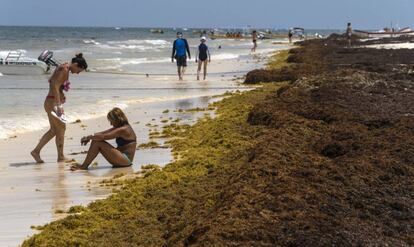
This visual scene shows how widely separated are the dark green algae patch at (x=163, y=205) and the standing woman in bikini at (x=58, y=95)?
64.9 inches

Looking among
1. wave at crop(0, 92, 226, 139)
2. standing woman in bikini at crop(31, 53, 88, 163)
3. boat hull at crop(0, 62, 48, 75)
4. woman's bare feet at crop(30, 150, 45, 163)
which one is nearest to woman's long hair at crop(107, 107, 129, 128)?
standing woman in bikini at crop(31, 53, 88, 163)

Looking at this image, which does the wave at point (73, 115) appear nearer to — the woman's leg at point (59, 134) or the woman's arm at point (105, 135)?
the woman's leg at point (59, 134)

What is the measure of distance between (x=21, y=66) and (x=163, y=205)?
24156 mm

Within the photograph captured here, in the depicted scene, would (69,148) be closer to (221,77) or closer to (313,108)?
(313,108)

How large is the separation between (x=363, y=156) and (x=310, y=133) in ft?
6.19

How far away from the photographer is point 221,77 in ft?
81.6

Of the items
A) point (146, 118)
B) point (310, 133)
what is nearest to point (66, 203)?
point (310, 133)

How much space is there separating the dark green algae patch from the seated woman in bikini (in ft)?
2.18

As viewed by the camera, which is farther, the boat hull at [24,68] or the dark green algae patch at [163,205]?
the boat hull at [24,68]

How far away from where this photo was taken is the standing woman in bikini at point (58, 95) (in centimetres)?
849

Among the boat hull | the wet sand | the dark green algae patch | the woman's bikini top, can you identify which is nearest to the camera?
the dark green algae patch

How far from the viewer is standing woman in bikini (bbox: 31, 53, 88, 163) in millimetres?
8492

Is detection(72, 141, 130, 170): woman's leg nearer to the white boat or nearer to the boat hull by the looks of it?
the white boat

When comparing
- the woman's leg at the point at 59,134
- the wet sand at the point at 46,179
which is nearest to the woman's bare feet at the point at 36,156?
the wet sand at the point at 46,179
